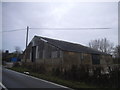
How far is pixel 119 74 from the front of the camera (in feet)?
32.0

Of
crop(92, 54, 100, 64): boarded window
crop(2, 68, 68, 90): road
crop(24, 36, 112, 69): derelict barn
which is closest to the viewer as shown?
crop(2, 68, 68, 90): road

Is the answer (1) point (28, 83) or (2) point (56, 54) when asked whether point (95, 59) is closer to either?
(2) point (56, 54)

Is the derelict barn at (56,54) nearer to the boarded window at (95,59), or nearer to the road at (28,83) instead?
the boarded window at (95,59)

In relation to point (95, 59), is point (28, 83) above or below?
above

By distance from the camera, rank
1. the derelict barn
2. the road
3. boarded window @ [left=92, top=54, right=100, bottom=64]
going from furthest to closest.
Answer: boarded window @ [left=92, top=54, right=100, bottom=64]
the derelict barn
the road

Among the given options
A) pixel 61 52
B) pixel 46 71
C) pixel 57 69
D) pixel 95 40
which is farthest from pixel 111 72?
pixel 95 40

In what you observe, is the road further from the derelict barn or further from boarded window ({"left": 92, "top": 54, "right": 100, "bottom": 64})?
boarded window ({"left": 92, "top": 54, "right": 100, "bottom": 64})

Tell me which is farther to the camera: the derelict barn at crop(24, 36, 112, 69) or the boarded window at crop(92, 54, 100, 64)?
the boarded window at crop(92, 54, 100, 64)

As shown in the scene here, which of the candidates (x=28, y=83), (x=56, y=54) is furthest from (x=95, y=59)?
(x=28, y=83)

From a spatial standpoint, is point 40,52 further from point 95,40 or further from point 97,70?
point 95,40

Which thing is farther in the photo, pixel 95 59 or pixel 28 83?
pixel 95 59

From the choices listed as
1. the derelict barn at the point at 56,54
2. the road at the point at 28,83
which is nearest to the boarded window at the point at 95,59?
the derelict barn at the point at 56,54

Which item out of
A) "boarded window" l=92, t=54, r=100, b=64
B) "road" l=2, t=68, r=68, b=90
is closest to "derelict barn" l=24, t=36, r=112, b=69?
"boarded window" l=92, t=54, r=100, b=64

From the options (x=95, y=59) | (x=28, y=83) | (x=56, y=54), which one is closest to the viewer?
(x=28, y=83)
